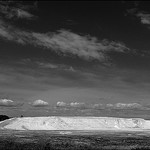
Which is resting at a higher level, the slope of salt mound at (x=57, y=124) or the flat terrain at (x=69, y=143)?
the slope of salt mound at (x=57, y=124)

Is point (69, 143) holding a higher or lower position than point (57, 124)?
lower

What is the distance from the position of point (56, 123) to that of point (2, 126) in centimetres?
3540

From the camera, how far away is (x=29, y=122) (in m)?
183

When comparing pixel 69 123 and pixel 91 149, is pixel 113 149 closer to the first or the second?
pixel 91 149

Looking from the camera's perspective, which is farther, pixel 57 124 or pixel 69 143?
pixel 57 124

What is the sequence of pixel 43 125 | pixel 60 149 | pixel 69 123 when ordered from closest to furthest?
pixel 60 149, pixel 43 125, pixel 69 123

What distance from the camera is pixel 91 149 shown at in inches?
2317

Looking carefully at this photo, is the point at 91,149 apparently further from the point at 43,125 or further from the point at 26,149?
the point at 43,125

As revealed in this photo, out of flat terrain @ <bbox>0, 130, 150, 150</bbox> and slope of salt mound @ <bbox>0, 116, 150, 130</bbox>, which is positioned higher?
slope of salt mound @ <bbox>0, 116, 150, 130</bbox>

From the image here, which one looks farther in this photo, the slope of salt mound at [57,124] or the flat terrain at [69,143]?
the slope of salt mound at [57,124]

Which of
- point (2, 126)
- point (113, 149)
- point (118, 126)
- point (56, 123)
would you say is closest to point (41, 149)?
point (113, 149)

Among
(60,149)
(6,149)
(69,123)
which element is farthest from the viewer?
(69,123)

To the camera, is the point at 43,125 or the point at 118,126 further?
the point at 118,126

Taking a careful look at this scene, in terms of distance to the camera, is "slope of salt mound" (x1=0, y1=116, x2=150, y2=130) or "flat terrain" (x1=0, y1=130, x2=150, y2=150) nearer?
"flat terrain" (x1=0, y1=130, x2=150, y2=150)
